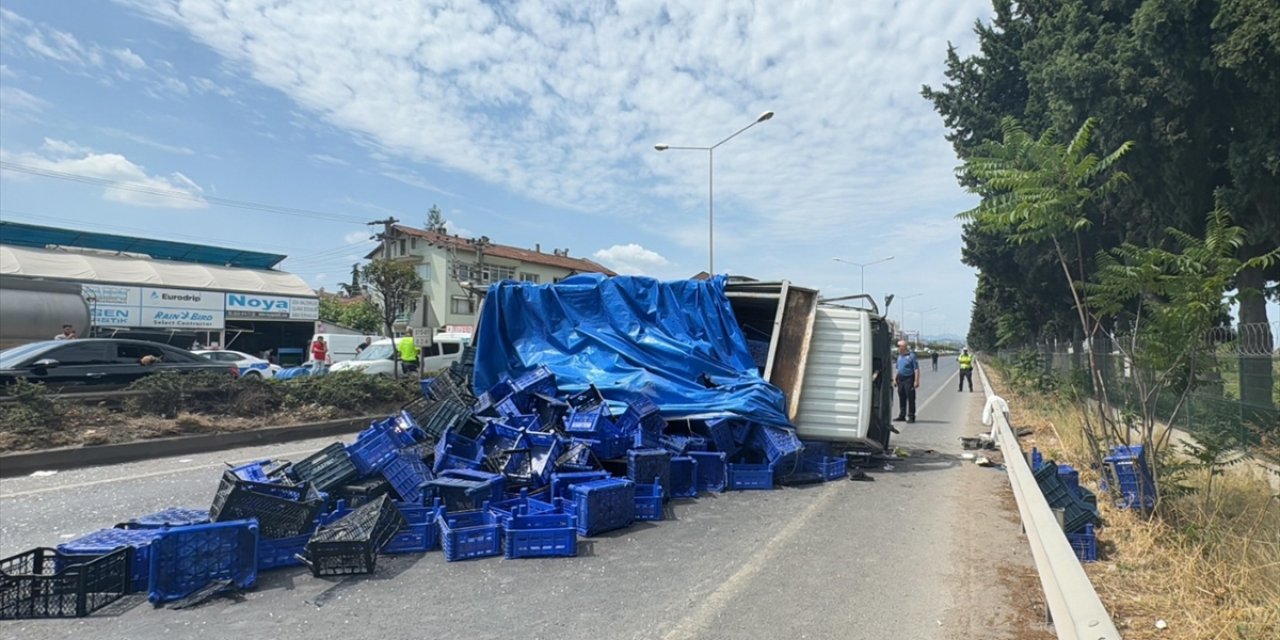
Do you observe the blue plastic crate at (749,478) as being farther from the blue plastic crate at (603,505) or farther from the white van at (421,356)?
the white van at (421,356)

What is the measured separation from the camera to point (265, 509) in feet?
17.4

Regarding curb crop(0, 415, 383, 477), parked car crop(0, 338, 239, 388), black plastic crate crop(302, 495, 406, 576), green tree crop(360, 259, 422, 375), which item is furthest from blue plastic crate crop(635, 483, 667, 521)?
green tree crop(360, 259, 422, 375)

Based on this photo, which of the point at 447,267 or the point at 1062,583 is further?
the point at 447,267

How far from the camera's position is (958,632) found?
4.20 metres

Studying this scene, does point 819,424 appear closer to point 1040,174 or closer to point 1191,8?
point 1040,174

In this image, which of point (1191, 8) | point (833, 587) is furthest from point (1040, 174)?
point (1191, 8)

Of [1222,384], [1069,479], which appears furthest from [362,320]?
[1069,479]

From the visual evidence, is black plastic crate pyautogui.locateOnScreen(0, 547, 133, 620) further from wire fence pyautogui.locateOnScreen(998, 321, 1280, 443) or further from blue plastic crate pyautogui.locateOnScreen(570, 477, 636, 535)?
wire fence pyautogui.locateOnScreen(998, 321, 1280, 443)

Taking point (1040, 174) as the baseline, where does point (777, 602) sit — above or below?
below

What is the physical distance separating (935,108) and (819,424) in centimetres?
1774

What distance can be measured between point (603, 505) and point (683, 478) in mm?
1821

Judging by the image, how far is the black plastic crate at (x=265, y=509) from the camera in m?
5.18

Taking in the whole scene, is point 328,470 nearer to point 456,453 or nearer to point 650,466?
point 456,453

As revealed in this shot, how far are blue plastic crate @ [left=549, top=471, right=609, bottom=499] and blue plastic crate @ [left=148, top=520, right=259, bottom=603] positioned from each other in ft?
8.39
